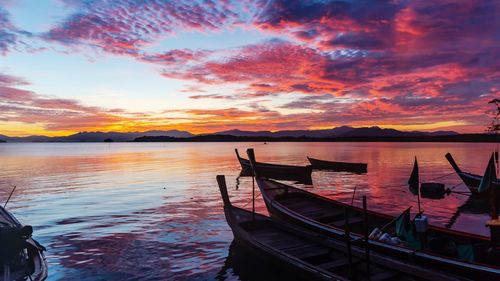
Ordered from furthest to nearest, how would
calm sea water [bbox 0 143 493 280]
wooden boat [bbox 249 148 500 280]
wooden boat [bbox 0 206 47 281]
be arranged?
calm sea water [bbox 0 143 493 280], wooden boat [bbox 0 206 47 281], wooden boat [bbox 249 148 500 280]

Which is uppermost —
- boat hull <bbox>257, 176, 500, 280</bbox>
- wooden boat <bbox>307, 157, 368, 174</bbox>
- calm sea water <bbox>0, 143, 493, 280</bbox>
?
boat hull <bbox>257, 176, 500, 280</bbox>

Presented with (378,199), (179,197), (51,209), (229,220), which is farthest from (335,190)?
(51,209)

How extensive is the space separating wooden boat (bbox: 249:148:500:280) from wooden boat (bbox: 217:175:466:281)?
1.22ft

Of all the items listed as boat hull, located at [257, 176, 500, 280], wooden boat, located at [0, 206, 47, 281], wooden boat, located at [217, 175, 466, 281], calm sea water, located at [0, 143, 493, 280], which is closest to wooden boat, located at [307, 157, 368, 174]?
calm sea water, located at [0, 143, 493, 280]

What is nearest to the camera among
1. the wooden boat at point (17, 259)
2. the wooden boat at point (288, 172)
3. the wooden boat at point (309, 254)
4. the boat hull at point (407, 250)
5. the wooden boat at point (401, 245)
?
the boat hull at point (407, 250)

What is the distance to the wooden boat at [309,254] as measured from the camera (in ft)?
35.8

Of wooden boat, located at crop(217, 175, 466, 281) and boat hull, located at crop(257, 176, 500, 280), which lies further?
wooden boat, located at crop(217, 175, 466, 281)

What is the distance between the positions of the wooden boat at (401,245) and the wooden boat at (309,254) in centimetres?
37

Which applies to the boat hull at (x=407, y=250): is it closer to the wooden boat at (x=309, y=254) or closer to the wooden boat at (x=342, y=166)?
the wooden boat at (x=309, y=254)

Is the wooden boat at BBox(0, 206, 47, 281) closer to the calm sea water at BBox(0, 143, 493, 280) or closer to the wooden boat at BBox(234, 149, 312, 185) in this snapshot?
the calm sea water at BBox(0, 143, 493, 280)

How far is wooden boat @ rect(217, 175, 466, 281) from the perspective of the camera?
1090 centimetres

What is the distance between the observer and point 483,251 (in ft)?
37.3

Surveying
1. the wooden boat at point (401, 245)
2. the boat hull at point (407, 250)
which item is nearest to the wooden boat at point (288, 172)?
the wooden boat at point (401, 245)

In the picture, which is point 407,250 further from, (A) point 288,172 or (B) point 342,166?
(B) point 342,166
